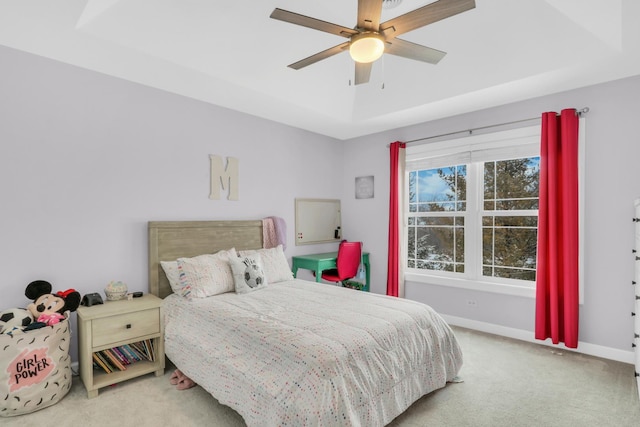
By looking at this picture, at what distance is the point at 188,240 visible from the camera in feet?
10.8

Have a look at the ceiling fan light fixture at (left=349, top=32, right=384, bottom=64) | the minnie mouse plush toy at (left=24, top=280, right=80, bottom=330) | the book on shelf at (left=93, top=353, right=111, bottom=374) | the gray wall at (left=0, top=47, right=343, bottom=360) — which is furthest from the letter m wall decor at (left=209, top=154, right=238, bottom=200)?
the ceiling fan light fixture at (left=349, top=32, right=384, bottom=64)

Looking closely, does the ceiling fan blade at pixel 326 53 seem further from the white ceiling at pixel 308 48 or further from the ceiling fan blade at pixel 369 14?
the white ceiling at pixel 308 48

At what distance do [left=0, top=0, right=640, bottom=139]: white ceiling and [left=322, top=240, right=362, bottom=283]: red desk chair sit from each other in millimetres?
1610

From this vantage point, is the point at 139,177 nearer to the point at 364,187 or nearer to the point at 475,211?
the point at 364,187

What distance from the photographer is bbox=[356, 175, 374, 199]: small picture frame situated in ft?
15.5

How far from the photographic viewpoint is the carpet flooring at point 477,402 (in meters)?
2.08

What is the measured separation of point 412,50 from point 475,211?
2.25 m

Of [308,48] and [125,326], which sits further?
[308,48]

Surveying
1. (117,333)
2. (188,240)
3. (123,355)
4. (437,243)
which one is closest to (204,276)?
(188,240)

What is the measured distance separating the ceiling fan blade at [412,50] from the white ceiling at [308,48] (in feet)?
3.35

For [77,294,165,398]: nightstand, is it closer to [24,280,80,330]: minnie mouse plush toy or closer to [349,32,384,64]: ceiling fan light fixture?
[24,280,80,330]: minnie mouse plush toy

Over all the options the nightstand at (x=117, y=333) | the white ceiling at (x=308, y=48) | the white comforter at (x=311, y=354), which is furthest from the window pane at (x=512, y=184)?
the nightstand at (x=117, y=333)

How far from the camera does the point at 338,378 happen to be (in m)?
1.72

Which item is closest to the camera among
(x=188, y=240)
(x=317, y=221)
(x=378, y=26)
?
(x=378, y=26)
